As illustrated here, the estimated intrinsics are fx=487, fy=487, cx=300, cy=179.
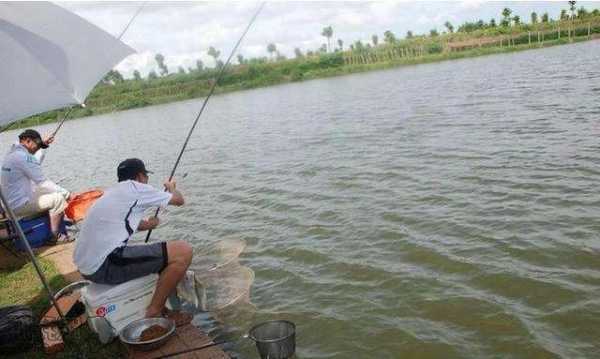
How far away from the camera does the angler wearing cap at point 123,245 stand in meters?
4.54

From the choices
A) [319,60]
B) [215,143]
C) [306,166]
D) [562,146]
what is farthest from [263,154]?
[319,60]

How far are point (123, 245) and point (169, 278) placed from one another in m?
0.55

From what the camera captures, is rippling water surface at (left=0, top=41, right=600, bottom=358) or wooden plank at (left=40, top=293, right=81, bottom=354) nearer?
wooden plank at (left=40, top=293, right=81, bottom=354)

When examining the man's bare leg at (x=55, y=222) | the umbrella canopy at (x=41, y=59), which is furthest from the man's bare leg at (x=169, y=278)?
the man's bare leg at (x=55, y=222)

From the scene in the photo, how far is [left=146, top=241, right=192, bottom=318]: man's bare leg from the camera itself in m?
4.77

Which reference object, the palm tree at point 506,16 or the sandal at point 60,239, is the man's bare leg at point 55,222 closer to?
the sandal at point 60,239

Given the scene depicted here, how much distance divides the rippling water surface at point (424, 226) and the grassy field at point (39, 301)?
4.76ft

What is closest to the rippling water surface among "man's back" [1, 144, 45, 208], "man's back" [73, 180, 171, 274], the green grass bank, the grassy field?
the grassy field

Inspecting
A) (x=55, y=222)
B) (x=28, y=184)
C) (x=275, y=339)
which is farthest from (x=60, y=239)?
(x=275, y=339)

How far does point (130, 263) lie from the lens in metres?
4.59

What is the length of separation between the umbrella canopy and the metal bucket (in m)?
2.76

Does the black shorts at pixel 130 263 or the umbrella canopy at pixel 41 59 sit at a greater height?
the umbrella canopy at pixel 41 59

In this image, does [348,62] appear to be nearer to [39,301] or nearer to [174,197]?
[39,301]

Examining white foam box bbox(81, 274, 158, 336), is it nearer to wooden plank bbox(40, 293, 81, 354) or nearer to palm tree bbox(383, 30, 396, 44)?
wooden plank bbox(40, 293, 81, 354)
